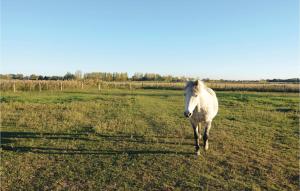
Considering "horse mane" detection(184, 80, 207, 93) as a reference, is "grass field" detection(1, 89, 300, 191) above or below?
below

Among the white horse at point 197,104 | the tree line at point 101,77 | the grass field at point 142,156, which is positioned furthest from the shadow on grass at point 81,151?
the tree line at point 101,77

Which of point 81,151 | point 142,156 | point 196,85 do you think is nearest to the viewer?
point 196,85

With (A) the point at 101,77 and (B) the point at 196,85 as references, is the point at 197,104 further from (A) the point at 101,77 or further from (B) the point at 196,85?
(A) the point at 101,77

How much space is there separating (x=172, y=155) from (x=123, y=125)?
427 centimetres

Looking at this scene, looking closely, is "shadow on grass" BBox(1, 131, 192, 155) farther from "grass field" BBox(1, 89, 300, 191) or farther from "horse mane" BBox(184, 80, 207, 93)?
"horse mane" BBox(184, 80, 207, 93)

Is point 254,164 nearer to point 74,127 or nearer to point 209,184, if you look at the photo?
point 209,184

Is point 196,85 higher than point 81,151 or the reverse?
higher

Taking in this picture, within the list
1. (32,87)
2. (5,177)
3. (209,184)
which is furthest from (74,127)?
(32,87)

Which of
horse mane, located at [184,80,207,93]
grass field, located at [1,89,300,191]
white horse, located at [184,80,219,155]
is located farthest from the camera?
horse mane, located at [184,80,207,93]

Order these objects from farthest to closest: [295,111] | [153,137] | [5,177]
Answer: [295,111], [153,137], [5,177]

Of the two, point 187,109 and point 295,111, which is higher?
point 187,109

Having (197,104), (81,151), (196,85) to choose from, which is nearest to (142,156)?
(81,151)

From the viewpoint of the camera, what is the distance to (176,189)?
16.8ft

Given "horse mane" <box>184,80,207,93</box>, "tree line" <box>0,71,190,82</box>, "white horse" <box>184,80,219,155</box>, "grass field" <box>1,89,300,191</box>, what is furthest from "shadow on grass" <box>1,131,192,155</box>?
"tree line" <box>0,71,190,82</box>
